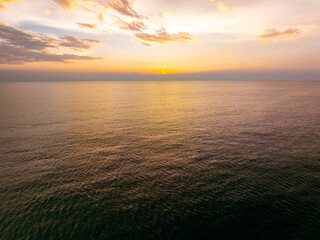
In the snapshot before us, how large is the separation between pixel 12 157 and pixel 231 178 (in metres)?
51.0

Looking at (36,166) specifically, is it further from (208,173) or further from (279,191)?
(279,191)

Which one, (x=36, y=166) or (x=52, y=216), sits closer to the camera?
(x=52, y=216)

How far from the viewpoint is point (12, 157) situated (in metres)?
44.2

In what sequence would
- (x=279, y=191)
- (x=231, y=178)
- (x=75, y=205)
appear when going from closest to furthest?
(x=75, y=205)
(x=279, y=191)
(x=231, y=178)

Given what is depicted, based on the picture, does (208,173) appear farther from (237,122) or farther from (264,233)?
(237,122)

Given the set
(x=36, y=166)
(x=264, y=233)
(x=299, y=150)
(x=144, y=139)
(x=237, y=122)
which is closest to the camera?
(x=264, y=233)

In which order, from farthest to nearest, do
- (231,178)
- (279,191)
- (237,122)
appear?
(237,122), (231,178), (279,191)

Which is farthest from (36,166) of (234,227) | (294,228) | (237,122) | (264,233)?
(237,122)

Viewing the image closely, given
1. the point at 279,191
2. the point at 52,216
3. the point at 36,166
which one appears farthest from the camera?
the point at 36,166

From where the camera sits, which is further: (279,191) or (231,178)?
(231,178)

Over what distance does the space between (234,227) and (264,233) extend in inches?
146

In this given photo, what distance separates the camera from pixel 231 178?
35844 millimetres

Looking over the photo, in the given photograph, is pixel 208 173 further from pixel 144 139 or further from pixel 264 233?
pixel 144 139

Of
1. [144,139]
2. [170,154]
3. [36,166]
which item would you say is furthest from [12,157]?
[170,154]
